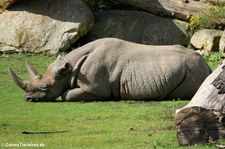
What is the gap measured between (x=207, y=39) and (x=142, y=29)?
84.7 inches

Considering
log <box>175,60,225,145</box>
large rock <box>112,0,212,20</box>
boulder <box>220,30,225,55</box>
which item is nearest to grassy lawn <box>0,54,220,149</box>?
log <box>175,60,225,145</box>

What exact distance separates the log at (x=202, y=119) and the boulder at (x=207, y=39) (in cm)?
1225

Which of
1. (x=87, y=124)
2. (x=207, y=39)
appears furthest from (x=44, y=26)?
(x=87, y=124)

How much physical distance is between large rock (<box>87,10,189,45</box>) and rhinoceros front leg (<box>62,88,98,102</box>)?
7.98 m

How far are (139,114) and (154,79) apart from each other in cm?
249

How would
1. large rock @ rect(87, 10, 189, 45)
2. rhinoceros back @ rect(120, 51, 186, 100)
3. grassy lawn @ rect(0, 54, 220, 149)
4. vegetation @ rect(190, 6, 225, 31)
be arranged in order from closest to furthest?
grassy lawn @ rect(0, 54, 220, 149) < rhinoceros back @ rect(120, 51, 186, 100) < vegetation @ rect(190, 6, 225, 31) < large rock @ rect(87, 10, 189, 45)

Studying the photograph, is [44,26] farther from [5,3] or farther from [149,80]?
[149,80]

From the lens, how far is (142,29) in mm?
24219

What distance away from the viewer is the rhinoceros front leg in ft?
52.8

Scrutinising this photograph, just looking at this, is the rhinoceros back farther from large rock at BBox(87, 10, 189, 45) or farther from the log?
large rock at BBox(87, 10, 189, 45)

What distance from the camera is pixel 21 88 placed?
16422mm

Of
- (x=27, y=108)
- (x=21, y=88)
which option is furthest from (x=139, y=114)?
(x=21, y=88)

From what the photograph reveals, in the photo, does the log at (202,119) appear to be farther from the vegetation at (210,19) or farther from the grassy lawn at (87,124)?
the vegetation at (210,19)

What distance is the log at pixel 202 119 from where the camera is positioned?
34.5 feet
